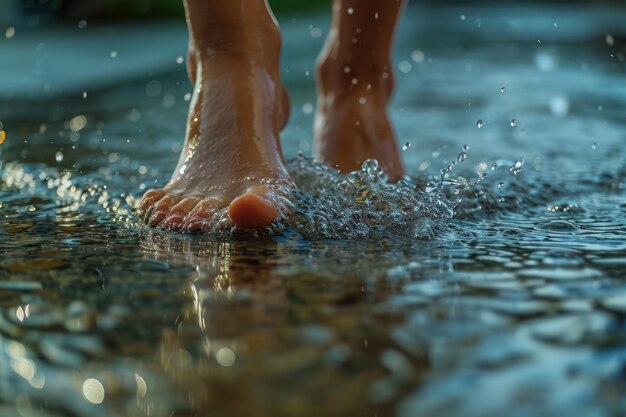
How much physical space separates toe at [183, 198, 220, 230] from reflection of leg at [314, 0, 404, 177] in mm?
540

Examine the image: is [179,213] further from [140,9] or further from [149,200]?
[140,9]

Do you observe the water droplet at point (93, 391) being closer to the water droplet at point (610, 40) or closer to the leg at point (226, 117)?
the leg at point (226, 117)

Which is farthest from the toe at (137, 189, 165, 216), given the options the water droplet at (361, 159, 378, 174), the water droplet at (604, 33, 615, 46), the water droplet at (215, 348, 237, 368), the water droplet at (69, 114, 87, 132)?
the water droplet at (604, 33, 615, 46)

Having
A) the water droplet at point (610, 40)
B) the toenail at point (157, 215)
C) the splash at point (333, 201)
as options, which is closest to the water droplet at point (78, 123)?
the splash at point (333, 201)

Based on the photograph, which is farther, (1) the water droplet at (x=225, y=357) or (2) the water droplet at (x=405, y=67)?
(2) the water droplet at (x=405, y=67)

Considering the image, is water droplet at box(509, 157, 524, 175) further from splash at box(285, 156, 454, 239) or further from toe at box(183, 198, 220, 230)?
toe at box(183, 198, 220, 230)

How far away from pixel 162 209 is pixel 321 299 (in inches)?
20.8

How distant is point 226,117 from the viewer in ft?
4.93

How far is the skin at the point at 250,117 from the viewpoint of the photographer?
136 cm

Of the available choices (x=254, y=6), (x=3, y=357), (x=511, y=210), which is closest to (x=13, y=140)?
(x=254, y=6)

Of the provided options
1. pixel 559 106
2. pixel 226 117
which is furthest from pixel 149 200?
pixel 559 106

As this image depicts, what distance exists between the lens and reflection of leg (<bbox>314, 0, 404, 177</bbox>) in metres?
1.87

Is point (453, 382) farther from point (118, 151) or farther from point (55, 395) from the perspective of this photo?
point (118, 151)

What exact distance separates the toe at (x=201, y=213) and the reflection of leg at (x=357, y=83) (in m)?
0.54
